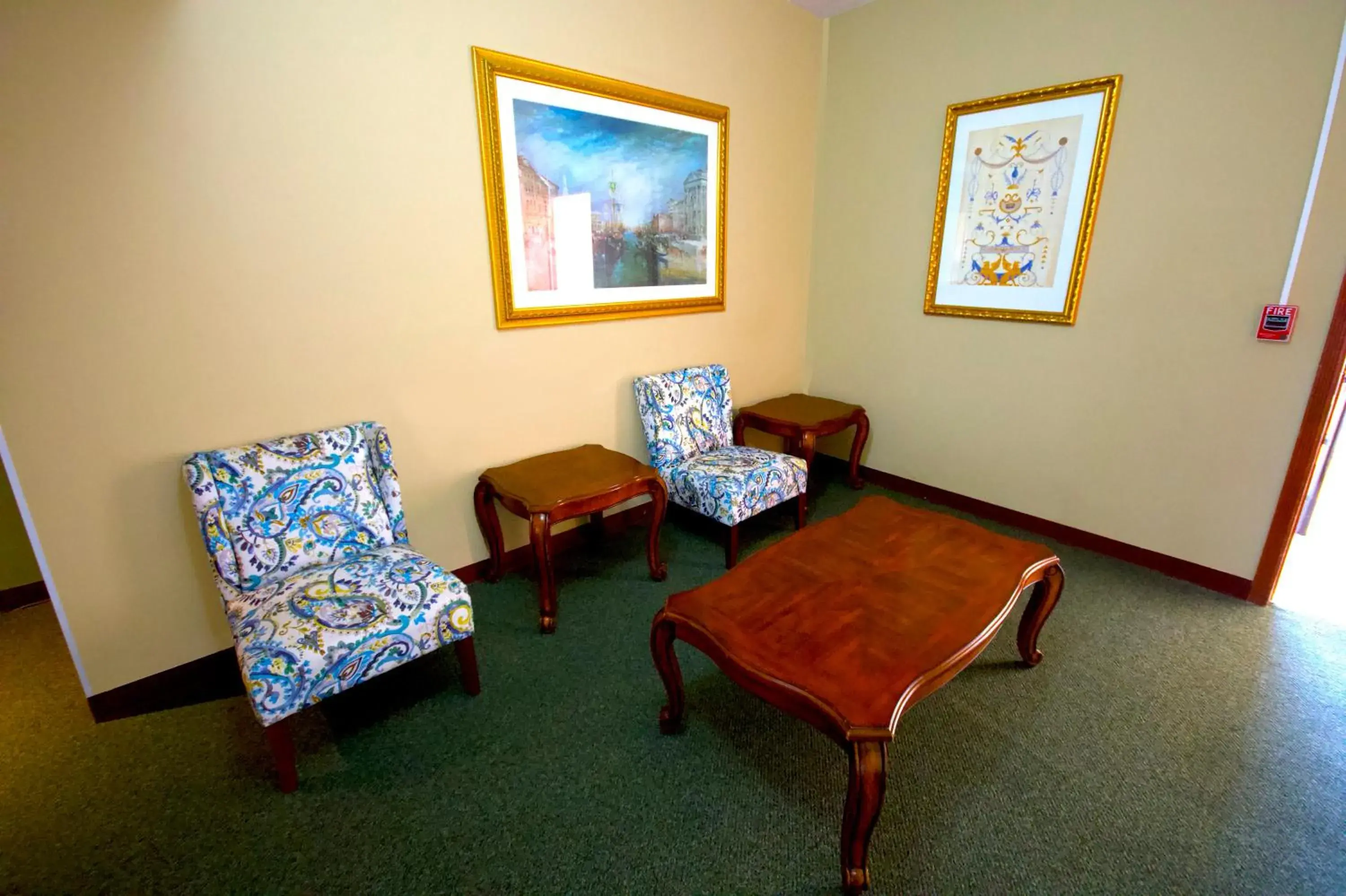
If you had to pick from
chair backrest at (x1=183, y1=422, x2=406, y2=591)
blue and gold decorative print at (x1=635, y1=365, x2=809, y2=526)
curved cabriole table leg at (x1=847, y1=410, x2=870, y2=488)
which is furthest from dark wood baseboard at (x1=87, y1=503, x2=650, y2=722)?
curved cabriole table leg at (x1=847, y1=410, x2=870, y2=488)

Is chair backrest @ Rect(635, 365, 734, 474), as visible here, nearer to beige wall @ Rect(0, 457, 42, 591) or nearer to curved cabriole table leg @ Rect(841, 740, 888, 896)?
curved cabriole table leg @ Rect(841, 740, 888, 896)

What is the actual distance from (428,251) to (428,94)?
547 mm

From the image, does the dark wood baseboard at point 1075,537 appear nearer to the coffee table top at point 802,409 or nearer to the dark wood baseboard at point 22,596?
the coffee table top at point 802,409

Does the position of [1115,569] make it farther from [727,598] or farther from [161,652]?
[161,652]

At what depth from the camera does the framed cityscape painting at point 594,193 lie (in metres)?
2.33

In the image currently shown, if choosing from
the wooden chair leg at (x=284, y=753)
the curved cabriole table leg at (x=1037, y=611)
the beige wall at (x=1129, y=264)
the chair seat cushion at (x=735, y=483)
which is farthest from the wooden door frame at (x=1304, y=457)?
the wooden chair leg at (x=284, y=753)

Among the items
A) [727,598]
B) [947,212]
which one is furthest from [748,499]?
[947,212]

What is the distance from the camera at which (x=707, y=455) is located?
2967 millimetres

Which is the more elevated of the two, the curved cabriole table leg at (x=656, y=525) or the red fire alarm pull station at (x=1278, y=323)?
the red fire alarm pull station at (x=1278, y=323)

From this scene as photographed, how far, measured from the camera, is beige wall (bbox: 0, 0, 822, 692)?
1.61 m

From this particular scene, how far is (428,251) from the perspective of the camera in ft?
7.31

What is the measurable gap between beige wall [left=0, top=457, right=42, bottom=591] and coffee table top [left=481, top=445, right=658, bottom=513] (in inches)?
76.4

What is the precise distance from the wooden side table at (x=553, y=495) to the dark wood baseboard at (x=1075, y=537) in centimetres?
169

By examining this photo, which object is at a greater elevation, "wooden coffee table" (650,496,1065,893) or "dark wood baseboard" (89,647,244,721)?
"wooden coffee table" (650,496,1065,893)
